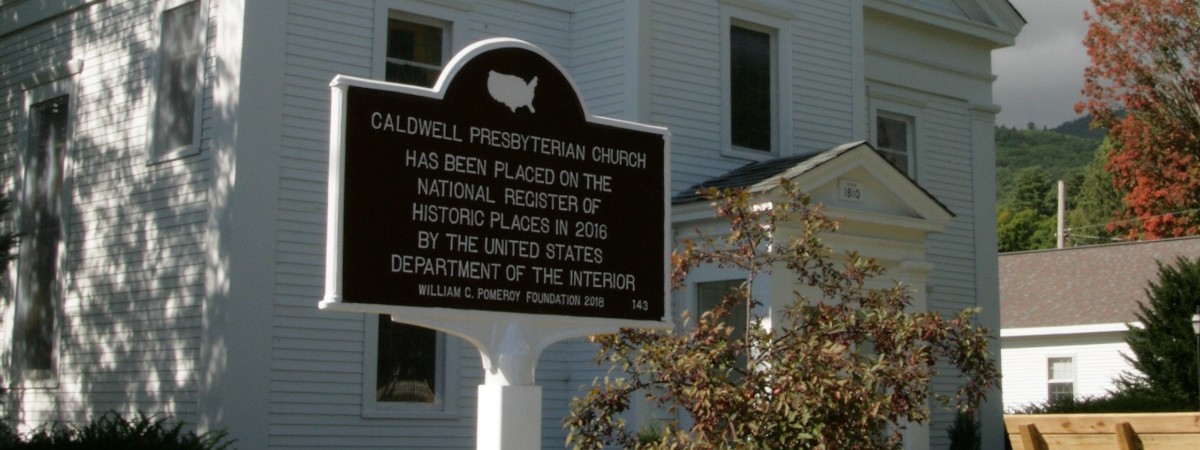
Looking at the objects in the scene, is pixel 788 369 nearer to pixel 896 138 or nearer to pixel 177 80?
pixel 177 80

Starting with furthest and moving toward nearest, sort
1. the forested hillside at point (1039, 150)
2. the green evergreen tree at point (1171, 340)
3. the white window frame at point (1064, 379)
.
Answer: the forested hillside at point (1039, 150) → the white window frame at point (1064, 379) → the green evergreen tree at point (1171, 340)

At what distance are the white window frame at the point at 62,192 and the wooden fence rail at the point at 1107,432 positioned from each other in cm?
1246

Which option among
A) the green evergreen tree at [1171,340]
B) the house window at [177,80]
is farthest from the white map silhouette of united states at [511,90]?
the green evergreen tree at [1171,340]

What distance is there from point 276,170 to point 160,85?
2311mm

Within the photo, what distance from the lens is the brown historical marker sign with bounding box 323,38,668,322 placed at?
740 cm

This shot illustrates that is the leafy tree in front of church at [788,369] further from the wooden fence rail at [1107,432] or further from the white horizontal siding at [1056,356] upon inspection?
the white horizontal siding at [1056,356]

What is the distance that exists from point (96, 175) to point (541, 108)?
10.5 m

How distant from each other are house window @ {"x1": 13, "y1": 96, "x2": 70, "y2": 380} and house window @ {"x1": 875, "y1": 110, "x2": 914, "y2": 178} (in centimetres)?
1142

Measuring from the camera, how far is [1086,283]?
114 feet

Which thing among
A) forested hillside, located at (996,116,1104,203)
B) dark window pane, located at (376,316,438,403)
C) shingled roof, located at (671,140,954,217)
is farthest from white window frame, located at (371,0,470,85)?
forested hillside, located at (996,116,1104,203)

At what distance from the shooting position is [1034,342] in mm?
34812

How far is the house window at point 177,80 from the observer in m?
15.7

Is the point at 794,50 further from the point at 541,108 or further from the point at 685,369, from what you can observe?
the point at 541,108

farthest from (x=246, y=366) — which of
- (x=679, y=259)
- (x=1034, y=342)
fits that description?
(x=1034, y=342)
